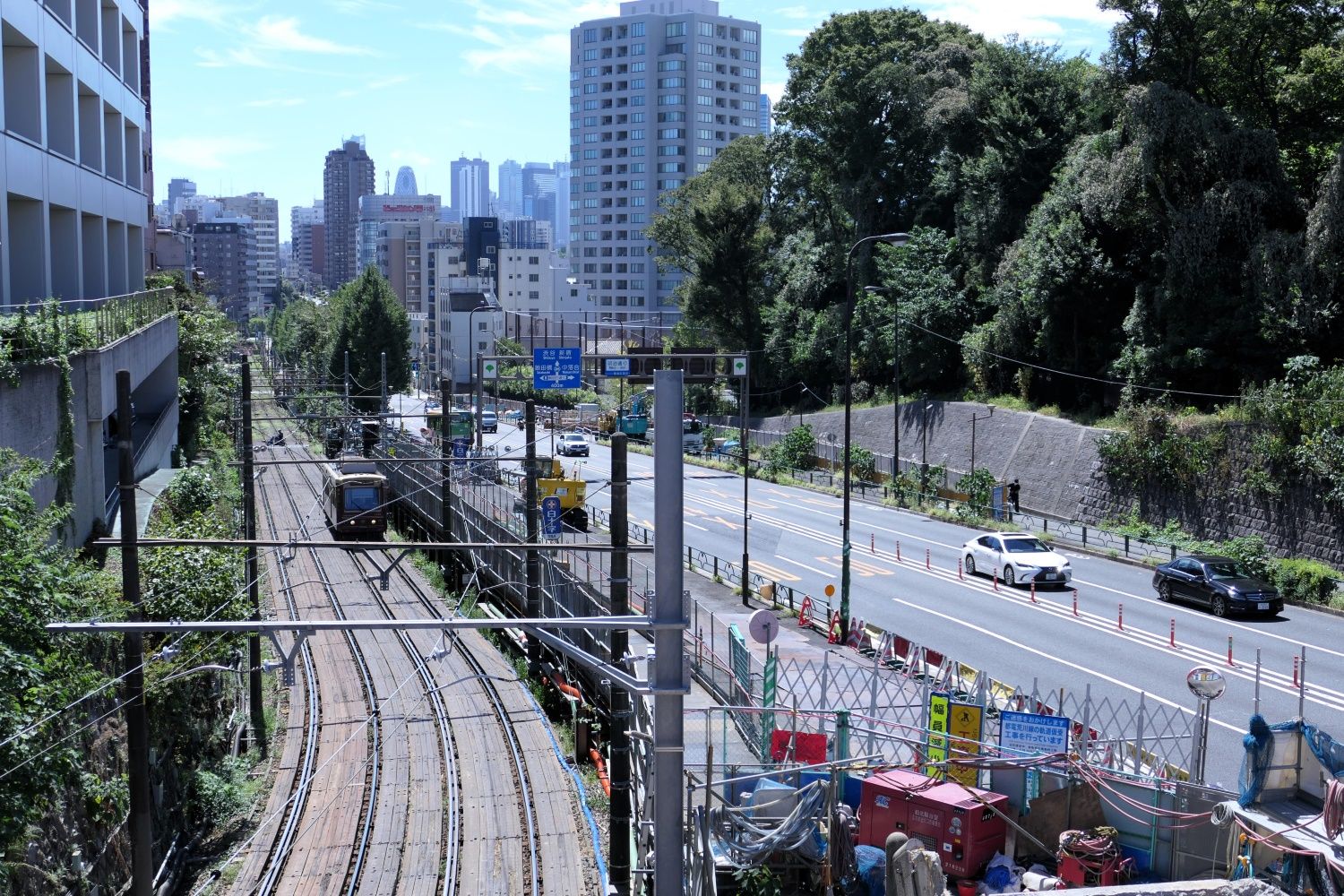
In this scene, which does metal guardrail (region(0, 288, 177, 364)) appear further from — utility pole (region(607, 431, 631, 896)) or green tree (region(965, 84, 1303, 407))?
green tree (region(965, 84, 1303, 407))

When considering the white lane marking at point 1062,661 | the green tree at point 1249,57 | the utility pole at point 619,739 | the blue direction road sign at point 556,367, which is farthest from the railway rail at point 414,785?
the green tree at point 1249,57

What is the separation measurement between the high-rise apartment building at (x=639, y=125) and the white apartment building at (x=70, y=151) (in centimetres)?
9383

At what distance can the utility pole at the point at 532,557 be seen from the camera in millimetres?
22750

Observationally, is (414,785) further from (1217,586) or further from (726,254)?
(726,254)

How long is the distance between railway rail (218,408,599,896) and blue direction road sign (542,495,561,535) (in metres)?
4.02

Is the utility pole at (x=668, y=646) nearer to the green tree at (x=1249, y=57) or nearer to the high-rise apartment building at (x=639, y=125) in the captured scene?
the green tree at (x=1249, y=57)

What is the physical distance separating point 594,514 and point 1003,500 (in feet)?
48.6

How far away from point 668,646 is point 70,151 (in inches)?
1031

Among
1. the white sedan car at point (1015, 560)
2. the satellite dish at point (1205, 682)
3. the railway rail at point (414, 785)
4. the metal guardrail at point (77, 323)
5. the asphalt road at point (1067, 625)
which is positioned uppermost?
the metal guardrail at point (77, 323)

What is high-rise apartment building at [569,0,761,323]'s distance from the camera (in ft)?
434

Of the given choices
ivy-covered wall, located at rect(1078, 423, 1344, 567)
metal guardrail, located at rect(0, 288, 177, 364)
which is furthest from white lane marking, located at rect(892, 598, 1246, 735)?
metal guardrail, located at rect(0, 288, 177, 364)

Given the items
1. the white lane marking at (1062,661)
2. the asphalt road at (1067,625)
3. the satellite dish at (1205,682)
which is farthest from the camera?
the asphalt road at (1067,625)

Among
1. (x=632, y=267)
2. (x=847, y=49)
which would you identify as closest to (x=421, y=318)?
(x=632, y=267)

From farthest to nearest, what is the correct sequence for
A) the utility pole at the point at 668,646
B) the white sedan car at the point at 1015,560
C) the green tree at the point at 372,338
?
the green tree at the point at 372,338 → the white sedan car at the point at 1015,560 → the utility pole at the point at 668,646
